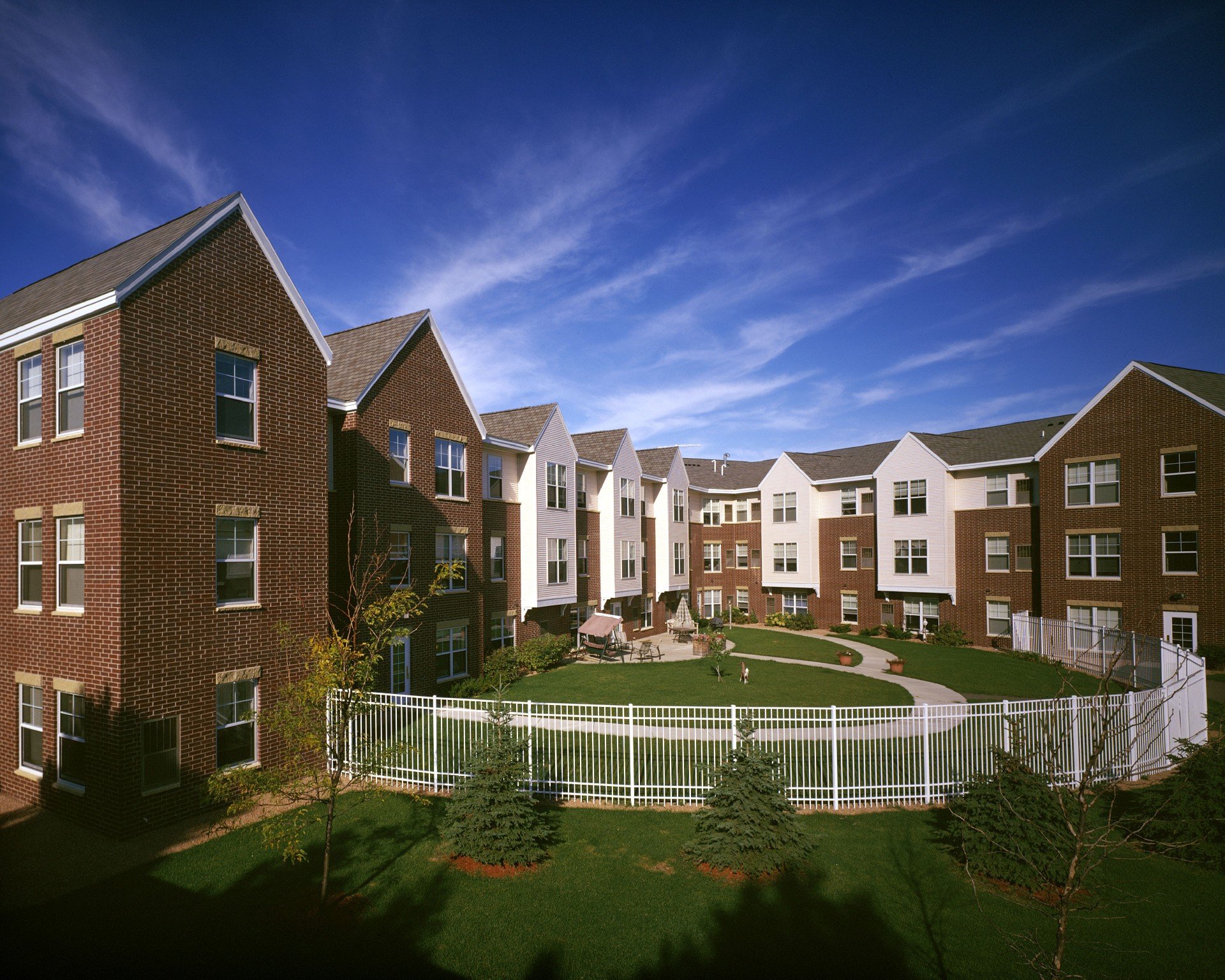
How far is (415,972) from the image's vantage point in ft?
25.2

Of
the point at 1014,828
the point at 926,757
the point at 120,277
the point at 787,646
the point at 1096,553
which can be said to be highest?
the point at 120,277

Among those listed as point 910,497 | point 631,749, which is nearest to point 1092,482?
point 910,497

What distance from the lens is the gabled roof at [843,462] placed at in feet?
137

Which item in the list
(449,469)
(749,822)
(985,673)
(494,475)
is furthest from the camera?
(494,475)

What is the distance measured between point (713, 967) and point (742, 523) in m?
40.9

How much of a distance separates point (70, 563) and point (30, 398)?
3.74 metres

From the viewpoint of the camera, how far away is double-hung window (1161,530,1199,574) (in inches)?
1071

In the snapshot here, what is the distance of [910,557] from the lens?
124 ft

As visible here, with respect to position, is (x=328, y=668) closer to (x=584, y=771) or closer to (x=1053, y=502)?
(x=584, y=771)

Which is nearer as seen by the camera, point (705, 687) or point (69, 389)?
point (69, 389)

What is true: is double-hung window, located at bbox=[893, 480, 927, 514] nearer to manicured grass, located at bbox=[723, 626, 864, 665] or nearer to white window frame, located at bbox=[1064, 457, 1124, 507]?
white window frame, located at bbox=[1064, 457, 1124, 507]

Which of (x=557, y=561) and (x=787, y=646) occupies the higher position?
(x=557, y=561)

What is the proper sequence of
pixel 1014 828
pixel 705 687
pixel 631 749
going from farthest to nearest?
pixel 705 687, pixel 631 749, pixel 1014 828

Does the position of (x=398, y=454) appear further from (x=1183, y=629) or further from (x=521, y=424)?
(x=1183, y=629)
